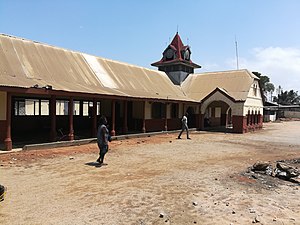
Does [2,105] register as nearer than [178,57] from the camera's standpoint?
Yes

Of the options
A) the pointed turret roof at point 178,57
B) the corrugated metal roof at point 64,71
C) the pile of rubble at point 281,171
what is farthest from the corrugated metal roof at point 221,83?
the pile of rubble at point 281,171

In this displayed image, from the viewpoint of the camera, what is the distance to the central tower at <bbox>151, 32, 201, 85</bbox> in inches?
1176

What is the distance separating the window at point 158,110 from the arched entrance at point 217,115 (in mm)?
8342

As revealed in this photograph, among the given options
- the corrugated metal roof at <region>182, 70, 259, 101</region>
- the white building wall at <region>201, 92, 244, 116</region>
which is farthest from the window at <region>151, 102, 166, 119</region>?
the white building wall at <region>201, 92, 244, 116</region>

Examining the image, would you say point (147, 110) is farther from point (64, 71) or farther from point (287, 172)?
point (287, 172)

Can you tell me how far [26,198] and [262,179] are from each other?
6156mm

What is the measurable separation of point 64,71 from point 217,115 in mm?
20459

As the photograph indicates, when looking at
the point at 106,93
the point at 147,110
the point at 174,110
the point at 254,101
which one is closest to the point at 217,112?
the point at 254,101

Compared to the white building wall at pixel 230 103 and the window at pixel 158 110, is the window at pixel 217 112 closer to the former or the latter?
the white building wall at pixel 230 103

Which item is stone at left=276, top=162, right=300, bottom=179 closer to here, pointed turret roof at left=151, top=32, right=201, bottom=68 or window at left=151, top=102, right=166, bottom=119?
window at left=151, top=102, right=166, bottom=119

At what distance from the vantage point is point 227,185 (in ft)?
23.3

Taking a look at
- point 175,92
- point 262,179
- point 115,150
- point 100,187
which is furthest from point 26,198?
point 175,92

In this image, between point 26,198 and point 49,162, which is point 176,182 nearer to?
point 26,198

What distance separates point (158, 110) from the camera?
72.8 ft
